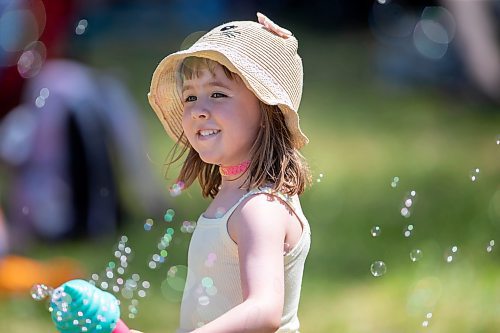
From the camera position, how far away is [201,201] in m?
5.68

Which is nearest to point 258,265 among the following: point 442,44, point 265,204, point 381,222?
point 265,204

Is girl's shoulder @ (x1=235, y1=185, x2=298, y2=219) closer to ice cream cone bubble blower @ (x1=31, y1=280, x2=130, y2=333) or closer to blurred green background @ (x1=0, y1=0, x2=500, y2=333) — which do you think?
ice cream cone bubble blower @ (x1=31, y1=280, x2=130, y2=333)

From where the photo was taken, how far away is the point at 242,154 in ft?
7.25

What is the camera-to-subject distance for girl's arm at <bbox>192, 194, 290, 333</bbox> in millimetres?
1938

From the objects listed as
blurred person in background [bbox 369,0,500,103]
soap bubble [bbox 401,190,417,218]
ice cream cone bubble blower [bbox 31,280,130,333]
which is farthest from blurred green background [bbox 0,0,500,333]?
ice cream cone bubble blower [bbox 31,280,130,333]

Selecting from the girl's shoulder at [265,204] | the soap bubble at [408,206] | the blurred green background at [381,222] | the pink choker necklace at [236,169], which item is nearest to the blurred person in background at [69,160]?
the blurred green background at [381,222]

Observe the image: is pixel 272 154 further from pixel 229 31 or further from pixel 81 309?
pixel 81 309

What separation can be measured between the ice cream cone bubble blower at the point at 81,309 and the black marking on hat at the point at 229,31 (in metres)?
0.56

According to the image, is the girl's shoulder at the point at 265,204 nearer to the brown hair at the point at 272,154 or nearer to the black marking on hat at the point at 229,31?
the brown hair at the point at 272,154

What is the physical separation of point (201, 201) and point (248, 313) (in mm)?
3742

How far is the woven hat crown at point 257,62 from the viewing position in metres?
2.14

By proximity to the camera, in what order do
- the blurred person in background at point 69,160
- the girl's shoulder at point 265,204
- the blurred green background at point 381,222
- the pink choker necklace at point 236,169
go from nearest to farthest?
1. the girl's shoulder at point 265,204
2. the pink choker necklace at point 236,169
3. the blurred green background at point 381,222
4. the blurred person in background at point 69,160

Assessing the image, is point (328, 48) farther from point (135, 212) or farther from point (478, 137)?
Answer: point (135, 212)

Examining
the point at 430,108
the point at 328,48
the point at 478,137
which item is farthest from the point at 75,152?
the point at 328,48
